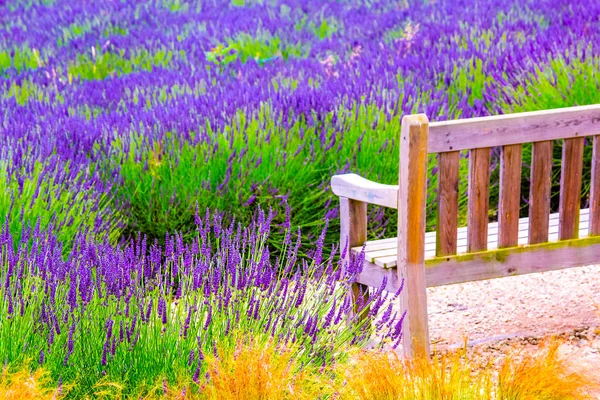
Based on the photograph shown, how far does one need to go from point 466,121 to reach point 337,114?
218 centimetres

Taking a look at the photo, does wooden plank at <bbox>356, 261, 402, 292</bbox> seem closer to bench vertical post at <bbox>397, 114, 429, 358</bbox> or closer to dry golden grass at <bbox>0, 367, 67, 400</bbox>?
bench vertical post at <bbox>397, 114, 429, 358</bbox>

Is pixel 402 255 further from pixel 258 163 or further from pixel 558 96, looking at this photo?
pixel 558 96

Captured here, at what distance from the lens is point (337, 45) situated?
8008mm

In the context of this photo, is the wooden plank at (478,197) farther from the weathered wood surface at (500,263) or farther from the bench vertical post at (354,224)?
the bench vertical post at (354,224)

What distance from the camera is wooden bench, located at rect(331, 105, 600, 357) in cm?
333

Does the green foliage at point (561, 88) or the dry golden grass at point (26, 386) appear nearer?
the dry golden grass at point (26, 386)

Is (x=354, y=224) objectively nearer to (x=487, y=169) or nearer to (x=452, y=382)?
(x=487, y=169)

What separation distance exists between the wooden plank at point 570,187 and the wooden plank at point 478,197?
0.33m

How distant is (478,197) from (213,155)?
5.83 ft

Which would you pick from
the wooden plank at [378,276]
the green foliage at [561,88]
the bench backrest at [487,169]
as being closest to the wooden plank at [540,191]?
the bench backrest at [487,169]

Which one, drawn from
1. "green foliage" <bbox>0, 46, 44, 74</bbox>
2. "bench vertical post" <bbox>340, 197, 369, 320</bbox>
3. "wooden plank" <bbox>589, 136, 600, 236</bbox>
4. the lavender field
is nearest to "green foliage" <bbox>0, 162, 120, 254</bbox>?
the lavender field

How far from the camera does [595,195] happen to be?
3715 millimetres

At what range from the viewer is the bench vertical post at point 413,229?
3256mm

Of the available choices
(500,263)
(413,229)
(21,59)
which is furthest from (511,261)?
(21,59)
